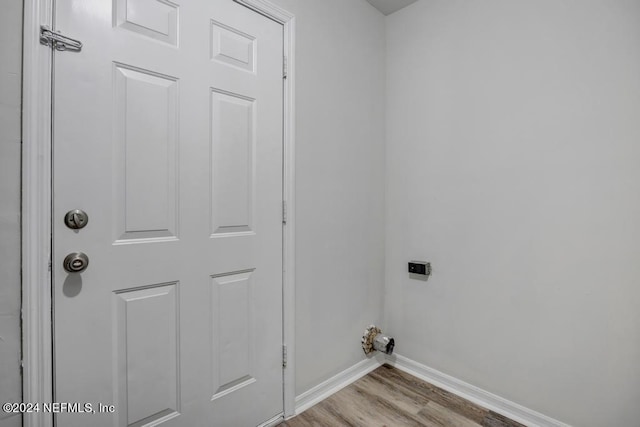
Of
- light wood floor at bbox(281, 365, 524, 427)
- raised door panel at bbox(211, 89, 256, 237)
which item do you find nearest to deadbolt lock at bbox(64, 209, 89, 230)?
raised door panel at bbox(211, 89, 256, 237)

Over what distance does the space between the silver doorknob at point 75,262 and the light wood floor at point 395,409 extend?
1249mm

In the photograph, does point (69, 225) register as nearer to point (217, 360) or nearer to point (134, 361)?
point (134, 361)

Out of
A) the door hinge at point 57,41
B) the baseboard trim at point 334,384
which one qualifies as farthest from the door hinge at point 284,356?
the door hinge at point 57,41

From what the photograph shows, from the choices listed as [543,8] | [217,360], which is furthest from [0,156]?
[543,8]

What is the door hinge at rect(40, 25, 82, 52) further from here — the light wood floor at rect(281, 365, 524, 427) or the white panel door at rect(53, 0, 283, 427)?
the light wood floor at rect(281, 365, 524, 427)

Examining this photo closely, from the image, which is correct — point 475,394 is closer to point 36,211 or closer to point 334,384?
point 334,384

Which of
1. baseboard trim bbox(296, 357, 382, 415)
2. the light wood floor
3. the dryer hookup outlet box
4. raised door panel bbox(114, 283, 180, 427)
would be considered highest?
the dryer hookup outlet box

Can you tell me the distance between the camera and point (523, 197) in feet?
5.44

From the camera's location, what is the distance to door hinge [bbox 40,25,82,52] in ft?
3.23

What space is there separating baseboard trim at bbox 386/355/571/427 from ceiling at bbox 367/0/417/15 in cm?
245

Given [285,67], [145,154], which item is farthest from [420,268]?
[145,154]

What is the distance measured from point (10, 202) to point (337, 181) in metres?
1.46

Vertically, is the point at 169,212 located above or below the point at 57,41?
below

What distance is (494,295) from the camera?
177 centimetres
